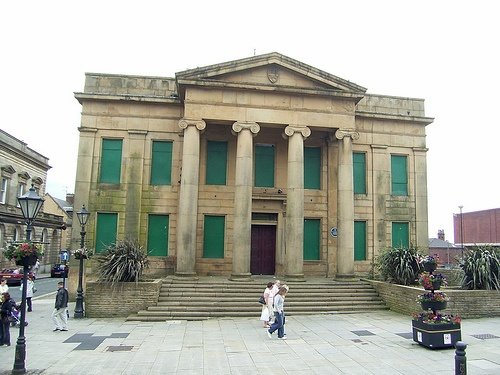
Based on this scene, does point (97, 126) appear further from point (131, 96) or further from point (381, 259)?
point (381, 259)

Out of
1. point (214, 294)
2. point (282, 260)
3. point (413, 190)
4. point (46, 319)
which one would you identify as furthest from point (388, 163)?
point (46, 319)

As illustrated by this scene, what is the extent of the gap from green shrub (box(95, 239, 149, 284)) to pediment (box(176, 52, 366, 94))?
25.7 ft

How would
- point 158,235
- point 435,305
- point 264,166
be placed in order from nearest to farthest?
point 435,305 < point 158,235 < point 264,166

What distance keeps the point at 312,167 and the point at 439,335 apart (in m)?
13.1

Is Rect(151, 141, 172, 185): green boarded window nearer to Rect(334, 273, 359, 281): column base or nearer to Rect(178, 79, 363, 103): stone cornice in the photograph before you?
Rect(178, 79, 363, 103): stone cornice

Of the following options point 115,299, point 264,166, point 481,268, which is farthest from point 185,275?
point 481,268

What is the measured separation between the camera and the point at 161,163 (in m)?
21.8

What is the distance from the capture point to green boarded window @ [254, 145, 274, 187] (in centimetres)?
2252

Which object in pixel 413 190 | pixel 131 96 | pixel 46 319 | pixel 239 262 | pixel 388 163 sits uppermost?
pixel 131 96

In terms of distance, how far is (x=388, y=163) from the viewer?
23.5 meters

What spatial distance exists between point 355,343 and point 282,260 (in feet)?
33.2

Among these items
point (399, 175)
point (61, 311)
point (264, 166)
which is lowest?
point (61, 311)

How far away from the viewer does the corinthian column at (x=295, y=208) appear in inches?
757

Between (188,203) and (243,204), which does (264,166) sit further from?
(188,203)
